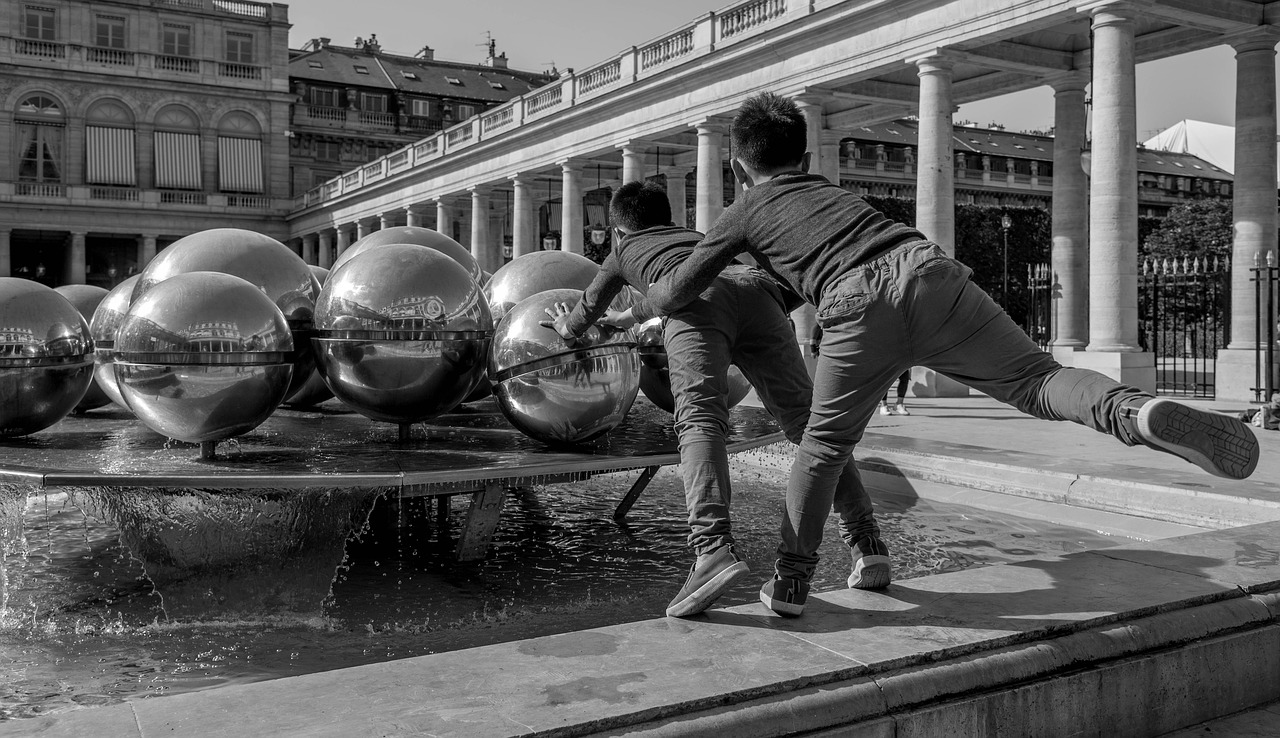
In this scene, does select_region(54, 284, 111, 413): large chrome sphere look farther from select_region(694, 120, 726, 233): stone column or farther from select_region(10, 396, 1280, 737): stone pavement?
select_region(694, 120, 726, 233): stone column

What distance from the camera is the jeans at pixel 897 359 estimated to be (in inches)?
142

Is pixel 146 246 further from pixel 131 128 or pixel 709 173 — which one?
pixel 709 173

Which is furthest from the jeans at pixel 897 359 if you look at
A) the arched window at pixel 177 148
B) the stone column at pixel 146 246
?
the arched window at pixel 177 148

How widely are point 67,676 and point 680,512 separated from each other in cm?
449

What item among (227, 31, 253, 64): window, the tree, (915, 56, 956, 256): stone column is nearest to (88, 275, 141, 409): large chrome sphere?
(915, 56, 956, 256): stone column

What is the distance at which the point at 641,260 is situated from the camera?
187 inches

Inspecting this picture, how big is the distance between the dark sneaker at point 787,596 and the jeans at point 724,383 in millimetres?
278

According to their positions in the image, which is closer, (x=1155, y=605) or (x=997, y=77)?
(x=1155, y=605)

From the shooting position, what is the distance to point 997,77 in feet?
82.5

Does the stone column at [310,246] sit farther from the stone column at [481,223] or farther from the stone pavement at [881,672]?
the stone pavement at [881,672]

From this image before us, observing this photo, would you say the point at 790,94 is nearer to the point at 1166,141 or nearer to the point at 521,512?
the point at 521,512

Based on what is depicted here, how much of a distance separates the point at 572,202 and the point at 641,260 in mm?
32378

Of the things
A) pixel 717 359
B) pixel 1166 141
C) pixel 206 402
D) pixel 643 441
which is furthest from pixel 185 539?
pixel 1166 141

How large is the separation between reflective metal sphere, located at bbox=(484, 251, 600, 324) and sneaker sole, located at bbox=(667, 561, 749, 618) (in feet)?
11.5
